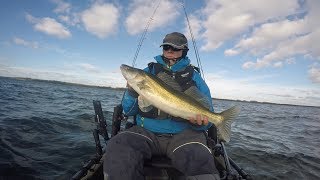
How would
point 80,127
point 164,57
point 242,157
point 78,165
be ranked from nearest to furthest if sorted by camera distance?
point 164,57 → point 78,165 → point 242,157 → point 80,127

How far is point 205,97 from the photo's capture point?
475cm

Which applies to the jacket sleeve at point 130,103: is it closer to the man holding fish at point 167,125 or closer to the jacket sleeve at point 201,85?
the man holding fish at point 167,125

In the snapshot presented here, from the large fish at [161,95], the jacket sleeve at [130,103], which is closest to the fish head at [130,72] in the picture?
the large fish at [161,95]

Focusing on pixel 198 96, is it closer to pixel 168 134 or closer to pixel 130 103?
pixel 168 134

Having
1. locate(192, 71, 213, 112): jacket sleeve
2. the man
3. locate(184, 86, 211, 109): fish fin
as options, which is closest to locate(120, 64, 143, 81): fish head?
the man

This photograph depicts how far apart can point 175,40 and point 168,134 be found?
188cm

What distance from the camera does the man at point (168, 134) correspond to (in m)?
3.84

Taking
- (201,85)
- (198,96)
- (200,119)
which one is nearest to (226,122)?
(200,119)

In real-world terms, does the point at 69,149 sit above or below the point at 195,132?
below

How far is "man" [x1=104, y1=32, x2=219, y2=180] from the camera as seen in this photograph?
3.84 meters

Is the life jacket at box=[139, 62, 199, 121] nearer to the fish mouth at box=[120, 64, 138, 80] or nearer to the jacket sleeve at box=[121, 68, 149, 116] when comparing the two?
the jacket sleeve at box=[121, 68, 149, 116]

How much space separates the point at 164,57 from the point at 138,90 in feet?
4.85

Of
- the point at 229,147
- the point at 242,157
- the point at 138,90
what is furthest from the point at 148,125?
the point at 229,147

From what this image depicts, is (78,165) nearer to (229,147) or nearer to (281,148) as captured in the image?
(229,147)
